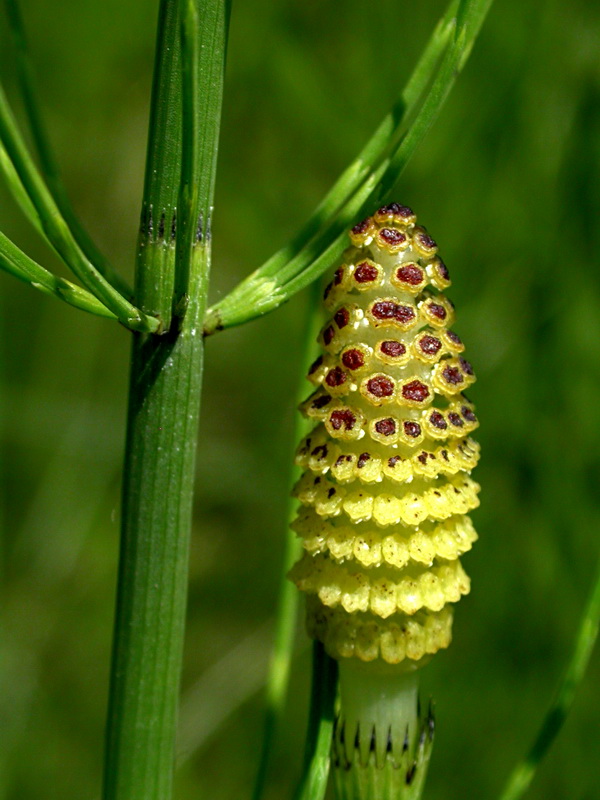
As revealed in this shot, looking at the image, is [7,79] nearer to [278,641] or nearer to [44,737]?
[44,737]

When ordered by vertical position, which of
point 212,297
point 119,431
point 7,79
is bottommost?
point 119,431

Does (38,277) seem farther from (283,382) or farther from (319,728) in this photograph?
(283,382)

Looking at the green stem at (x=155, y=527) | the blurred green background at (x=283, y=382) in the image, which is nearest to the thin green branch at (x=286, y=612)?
the green stem at (x=155, y=527)

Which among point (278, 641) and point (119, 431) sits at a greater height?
point (119, 431)

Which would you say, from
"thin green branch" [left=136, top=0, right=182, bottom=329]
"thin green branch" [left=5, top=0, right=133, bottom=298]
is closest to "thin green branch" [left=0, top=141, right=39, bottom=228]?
"thin green branch" [left=5, top=0, right=133, bottom=298]

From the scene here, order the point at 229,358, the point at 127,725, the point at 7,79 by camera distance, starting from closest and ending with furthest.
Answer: the point at 127,725 < the point at 7,79 < the point at 229,358

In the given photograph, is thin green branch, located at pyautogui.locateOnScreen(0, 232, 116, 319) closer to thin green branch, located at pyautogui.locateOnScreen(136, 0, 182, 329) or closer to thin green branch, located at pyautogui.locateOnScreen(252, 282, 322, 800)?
thin green branch, located at pyautogui.locateOnScreen(136, 0, 182, 329)

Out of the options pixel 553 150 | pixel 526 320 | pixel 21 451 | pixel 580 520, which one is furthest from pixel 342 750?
pixel 21 451

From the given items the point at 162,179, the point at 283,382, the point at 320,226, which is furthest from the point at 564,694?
the point at 283,382
